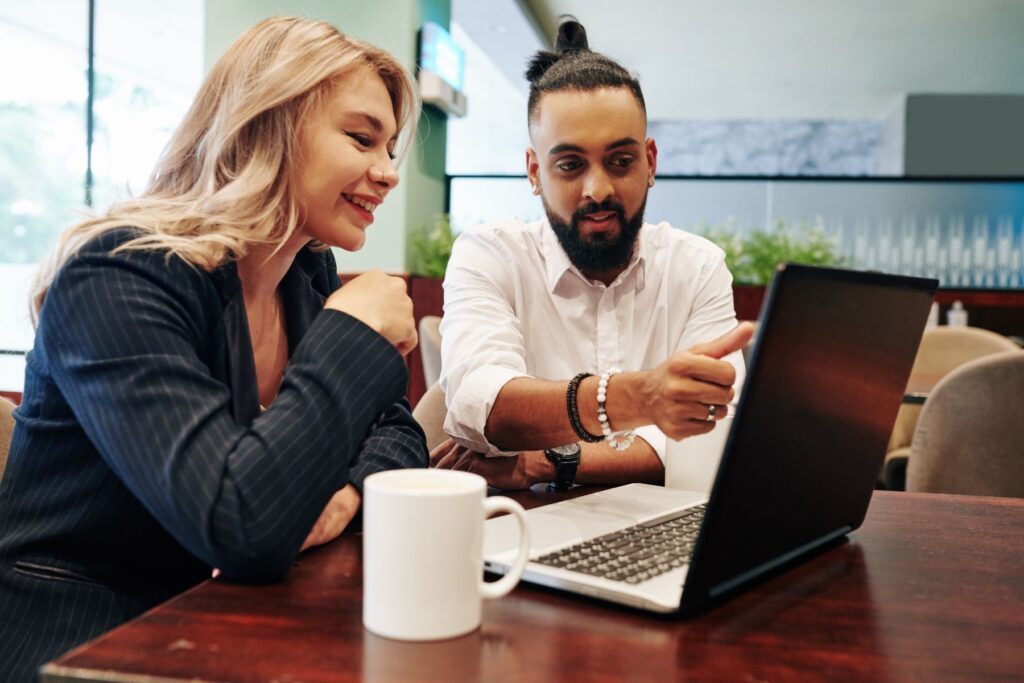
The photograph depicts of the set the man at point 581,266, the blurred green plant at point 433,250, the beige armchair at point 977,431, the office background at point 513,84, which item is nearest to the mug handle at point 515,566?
the man at point 581,266

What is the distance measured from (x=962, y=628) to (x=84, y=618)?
30.2 inches

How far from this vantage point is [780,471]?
2.26 feet

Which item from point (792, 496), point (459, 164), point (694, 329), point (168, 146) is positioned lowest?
point (792, 496)

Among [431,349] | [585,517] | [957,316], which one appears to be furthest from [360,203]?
[957,316]

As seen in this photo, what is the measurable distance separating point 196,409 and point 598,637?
1.28ft

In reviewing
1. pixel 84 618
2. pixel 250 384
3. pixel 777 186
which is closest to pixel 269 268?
pixel 250 384

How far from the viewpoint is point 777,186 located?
430 centimetres

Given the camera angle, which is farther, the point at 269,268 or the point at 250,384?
the point at 269,268

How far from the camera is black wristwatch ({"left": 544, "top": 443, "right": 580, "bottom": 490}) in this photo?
1.17m

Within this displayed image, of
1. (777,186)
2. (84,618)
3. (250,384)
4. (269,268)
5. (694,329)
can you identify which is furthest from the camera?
(777,186)

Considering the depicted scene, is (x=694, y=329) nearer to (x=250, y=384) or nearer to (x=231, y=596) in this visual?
(x=250, y=384)

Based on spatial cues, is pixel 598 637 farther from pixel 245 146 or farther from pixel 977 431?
pixel 977 431

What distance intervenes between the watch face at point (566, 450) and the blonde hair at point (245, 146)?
44cm

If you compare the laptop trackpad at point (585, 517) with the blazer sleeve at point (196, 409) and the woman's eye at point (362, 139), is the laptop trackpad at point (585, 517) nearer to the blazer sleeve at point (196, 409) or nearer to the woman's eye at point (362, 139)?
the blazer sleeve at point (196, 409)
